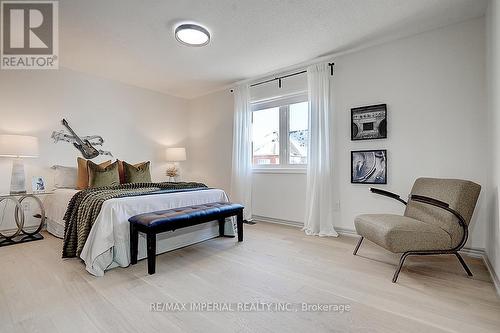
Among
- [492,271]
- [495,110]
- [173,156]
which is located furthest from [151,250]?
[495,110]

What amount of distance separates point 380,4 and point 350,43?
0.76m

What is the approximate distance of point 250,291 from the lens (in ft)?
6.17

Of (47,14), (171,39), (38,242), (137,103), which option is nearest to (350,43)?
(171,39)

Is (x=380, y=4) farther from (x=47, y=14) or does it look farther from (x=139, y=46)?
(x=47, y=14)

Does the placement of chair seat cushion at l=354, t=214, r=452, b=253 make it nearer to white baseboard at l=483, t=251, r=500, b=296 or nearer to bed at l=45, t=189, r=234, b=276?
white baseboard at l=483, t=251, r=500, b=296

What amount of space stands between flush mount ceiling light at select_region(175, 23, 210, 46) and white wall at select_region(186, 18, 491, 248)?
6.10 feet

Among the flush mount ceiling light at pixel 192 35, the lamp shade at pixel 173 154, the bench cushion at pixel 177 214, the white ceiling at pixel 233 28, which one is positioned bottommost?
the bench cushion at pixel 177 214

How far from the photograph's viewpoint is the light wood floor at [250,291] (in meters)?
1.49

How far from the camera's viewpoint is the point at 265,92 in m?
4.28

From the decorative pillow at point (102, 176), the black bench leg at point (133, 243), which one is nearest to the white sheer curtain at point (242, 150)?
the decorative pillow at point (102, 176)

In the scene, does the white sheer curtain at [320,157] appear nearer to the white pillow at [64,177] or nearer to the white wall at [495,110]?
the white wall at [495,110]

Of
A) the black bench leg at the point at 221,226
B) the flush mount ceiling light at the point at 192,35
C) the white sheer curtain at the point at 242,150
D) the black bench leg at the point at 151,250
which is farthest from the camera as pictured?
the white sheer curtain at the point at 242,150

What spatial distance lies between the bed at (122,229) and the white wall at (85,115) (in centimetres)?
96

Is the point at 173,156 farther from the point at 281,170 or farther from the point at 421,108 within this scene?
the point at 421,108
